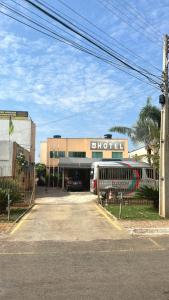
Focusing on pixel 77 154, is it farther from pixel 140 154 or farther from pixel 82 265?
pixel 82 265

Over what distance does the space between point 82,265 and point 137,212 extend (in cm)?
1110

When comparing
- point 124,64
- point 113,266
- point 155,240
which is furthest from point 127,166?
point 113,266

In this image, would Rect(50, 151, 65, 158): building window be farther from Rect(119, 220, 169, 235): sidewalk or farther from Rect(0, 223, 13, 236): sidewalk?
Rect(0, 223, 13, 236): sidewalk

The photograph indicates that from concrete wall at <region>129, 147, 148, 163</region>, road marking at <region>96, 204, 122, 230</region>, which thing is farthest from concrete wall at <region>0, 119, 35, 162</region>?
road marking at <region>96, 204, 122, 230</region>

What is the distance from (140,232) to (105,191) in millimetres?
11845

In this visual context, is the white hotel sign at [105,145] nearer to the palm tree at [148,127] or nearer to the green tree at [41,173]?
the green tree at [41,173]

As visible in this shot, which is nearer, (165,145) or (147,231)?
(147,231)

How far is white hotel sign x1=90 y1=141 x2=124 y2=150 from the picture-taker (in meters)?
58.5

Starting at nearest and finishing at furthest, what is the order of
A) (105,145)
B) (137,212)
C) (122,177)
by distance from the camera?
(137,212) < (122,177) < (105,145)

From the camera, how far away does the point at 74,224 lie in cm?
1712

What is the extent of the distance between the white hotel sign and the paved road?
140 ft

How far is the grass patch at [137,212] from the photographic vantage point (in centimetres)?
1872

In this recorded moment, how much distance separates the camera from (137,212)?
20547 millimetres

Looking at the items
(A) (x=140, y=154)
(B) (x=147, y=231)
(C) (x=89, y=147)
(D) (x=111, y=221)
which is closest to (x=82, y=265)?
(B) (x=147, y=231)
